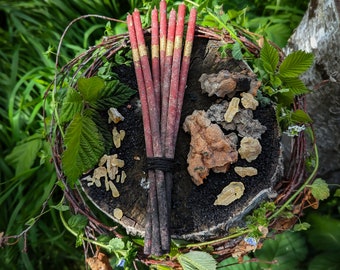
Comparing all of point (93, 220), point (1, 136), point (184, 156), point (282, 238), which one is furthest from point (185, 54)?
point (1, 136)

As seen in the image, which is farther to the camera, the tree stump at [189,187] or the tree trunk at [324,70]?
the tree trunk at [324,70]

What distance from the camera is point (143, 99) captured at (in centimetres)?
124

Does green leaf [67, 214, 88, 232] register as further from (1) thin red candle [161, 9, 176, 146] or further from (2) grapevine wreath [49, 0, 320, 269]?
(1) thin red candle [161, 9, 176, 146]

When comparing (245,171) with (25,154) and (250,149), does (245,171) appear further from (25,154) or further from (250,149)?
(25,154)

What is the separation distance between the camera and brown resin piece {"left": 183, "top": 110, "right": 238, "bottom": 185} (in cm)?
115

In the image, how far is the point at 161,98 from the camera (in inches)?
49.7

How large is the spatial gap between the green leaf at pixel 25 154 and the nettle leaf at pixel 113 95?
26.9 inches

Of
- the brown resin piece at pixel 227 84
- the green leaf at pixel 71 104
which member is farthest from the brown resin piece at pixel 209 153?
the green leaf at pixel 71 104

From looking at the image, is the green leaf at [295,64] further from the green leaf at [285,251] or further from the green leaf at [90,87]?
the green leaf at [285,251]

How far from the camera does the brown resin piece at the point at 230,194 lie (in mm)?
1144

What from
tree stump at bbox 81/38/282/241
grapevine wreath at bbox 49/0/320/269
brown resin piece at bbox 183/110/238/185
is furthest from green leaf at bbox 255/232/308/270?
brown resin piece at bbox 183/110/238/185

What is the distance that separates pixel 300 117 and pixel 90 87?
0.58 meters

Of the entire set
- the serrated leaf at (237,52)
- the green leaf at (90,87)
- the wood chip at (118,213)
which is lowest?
the wood chip at (118,213)

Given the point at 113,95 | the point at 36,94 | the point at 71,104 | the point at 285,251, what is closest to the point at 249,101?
the point at 113,95
